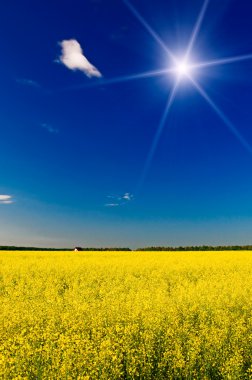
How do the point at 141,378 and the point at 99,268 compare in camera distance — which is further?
the point at 99,268

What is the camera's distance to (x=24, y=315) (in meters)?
8.34

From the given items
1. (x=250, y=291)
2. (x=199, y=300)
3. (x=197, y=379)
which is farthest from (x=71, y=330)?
(x=250, y=291)

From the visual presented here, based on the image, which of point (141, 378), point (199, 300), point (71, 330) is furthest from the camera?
point (199, 300)

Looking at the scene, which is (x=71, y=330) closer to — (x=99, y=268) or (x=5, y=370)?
(x=5, y=370)

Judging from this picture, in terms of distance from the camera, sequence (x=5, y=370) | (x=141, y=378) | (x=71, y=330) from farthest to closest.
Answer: (x=71, y=330) < (x=141, y=378) < (x=5, y=370)

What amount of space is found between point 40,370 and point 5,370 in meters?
0.56

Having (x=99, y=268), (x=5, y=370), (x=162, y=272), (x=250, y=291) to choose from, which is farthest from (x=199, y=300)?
(x=99, y=268)

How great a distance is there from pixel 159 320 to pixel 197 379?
6.38 feet

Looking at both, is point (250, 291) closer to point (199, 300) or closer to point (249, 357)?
point (199, 300)

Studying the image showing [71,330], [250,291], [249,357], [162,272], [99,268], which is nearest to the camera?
[249,357]

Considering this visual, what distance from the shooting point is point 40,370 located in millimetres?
5457

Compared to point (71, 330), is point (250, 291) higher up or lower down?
higher up

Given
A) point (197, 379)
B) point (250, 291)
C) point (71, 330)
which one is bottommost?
point (197, 379)

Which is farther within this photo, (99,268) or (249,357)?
(99,268)
